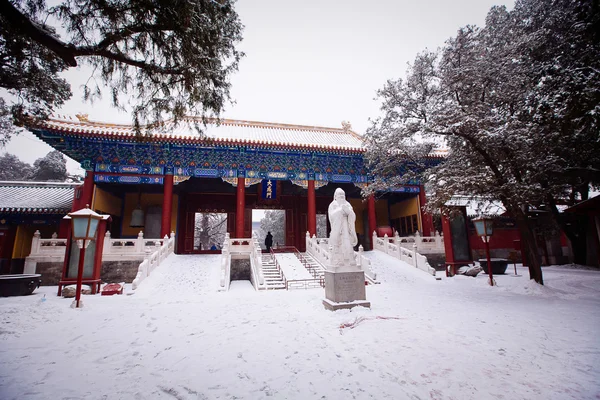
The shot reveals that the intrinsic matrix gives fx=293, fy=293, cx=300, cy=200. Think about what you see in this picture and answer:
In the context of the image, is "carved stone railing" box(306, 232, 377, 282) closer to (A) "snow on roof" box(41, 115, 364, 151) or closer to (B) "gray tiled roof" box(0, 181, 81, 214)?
(A) "snow on roof" box(41, 115, 364, 151)

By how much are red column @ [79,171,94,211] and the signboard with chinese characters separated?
694cm

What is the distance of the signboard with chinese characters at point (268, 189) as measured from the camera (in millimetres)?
13766

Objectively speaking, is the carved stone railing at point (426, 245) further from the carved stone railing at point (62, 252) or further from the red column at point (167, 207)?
the carved stone railing at point (62, 252)

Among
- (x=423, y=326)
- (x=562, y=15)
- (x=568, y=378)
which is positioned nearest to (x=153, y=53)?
(x=423, y=326)

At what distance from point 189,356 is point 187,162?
34.9 ft

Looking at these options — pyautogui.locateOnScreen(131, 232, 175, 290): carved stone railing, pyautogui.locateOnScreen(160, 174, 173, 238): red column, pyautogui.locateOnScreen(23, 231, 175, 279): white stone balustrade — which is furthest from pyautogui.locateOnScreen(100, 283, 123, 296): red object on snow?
pyautogui.locateOnScreen(160, 174, 173, 238): red column

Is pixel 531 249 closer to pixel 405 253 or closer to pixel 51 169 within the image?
pixel 405 253

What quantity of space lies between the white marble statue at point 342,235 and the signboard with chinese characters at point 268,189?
747cm

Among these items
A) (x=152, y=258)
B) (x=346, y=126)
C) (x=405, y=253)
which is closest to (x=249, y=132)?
(x=346, y=126)

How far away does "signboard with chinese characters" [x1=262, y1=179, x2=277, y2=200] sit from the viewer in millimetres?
13766

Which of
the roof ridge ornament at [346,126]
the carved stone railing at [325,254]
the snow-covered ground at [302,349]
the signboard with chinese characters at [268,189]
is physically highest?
the roof ridge ornament at [346,126]

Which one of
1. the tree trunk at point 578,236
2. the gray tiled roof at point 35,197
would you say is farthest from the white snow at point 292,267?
the tree trunk at point 578,236

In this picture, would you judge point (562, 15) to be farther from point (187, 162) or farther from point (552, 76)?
point (187, 162)

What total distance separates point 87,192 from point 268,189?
726cm
